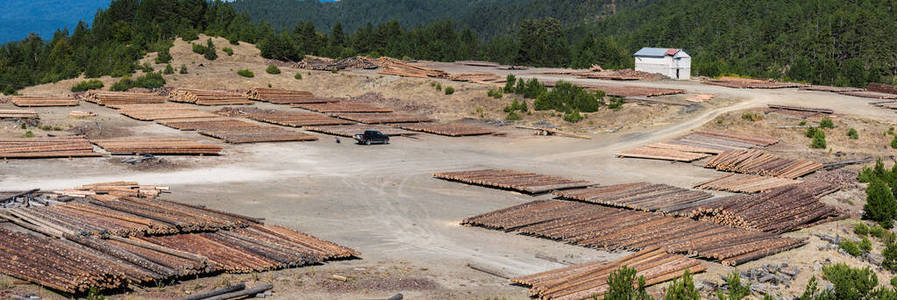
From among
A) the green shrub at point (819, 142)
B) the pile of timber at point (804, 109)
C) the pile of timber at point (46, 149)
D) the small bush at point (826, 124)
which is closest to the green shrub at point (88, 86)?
the pile of timber at point (46, 149)

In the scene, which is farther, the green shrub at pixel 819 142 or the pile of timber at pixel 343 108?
the pile of timber at pixel 343 108

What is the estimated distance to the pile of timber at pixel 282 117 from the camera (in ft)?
227

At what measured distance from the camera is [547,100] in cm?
7662

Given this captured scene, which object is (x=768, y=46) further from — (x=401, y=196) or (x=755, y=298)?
(x=755, y=298)

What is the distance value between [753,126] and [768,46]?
81581mm

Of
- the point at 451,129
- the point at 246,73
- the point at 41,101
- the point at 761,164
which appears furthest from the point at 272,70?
the point at 761,164

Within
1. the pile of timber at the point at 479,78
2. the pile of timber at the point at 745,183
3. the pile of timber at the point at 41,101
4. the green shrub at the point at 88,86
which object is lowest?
the pile of timber at the point at 745,183

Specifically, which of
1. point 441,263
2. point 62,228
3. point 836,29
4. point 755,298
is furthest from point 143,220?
point 836,29

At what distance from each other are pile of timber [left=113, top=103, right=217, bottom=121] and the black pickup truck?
17345 millimetres

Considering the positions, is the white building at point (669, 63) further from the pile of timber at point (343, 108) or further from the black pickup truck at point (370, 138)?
the black pickup truck at point (370, 138)

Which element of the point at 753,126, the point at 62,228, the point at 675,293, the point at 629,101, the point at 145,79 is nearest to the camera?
the point at 675,293

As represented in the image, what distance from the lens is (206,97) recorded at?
3206 inches

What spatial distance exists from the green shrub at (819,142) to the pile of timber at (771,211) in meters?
20.4

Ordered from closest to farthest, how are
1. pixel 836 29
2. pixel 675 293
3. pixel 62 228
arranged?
pixel 675 293 < pixel 62 228 < pixel 836 29
